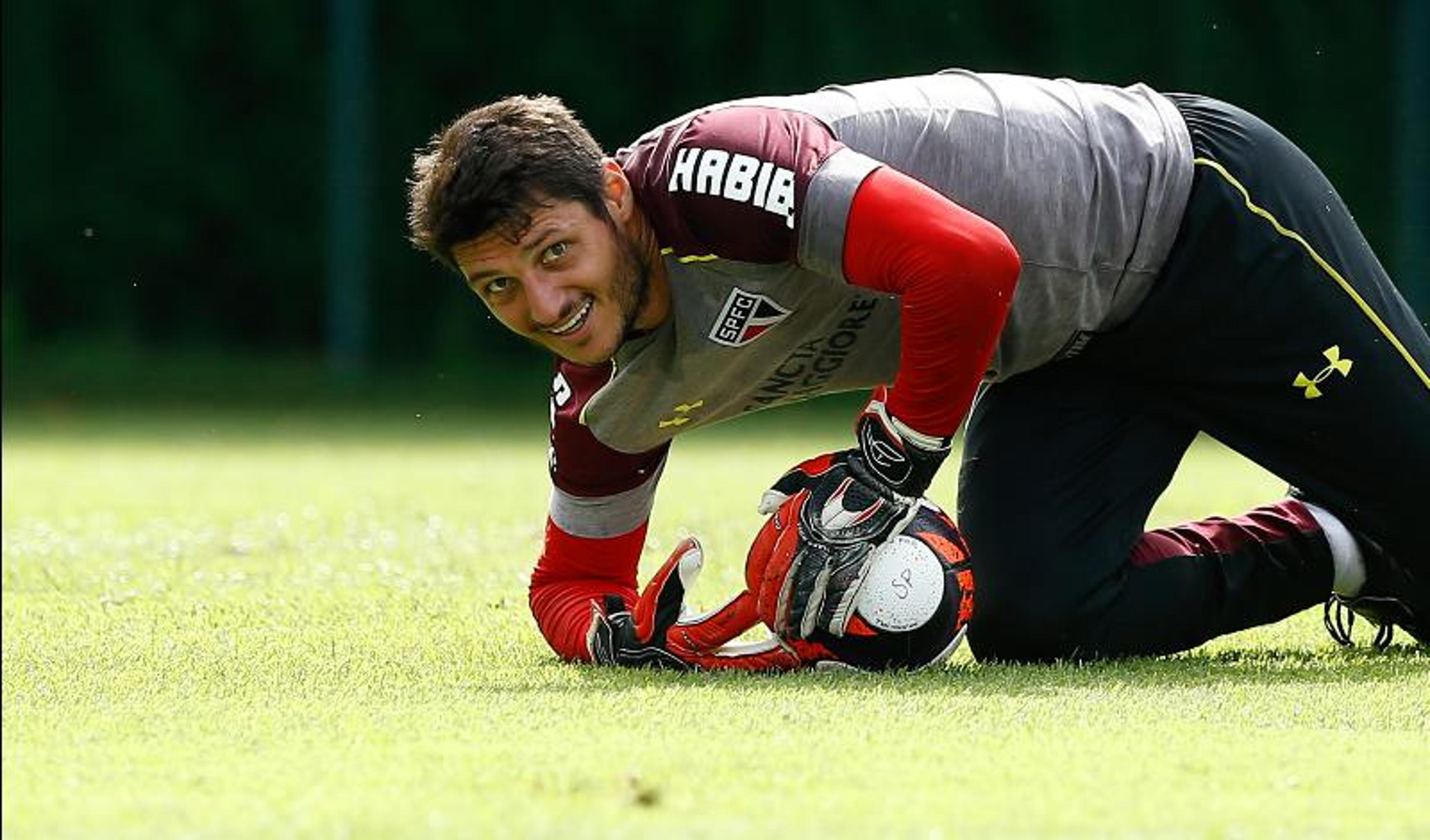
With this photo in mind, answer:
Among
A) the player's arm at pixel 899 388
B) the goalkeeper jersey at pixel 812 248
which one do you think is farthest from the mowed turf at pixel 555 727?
the goalkeeper jersey at pixel 812 248

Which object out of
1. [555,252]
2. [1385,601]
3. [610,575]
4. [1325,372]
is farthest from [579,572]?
[1385,601]

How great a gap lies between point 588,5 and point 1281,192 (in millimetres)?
9672

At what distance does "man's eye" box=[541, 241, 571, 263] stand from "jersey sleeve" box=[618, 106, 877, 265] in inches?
6.5

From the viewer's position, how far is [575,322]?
3.87 m

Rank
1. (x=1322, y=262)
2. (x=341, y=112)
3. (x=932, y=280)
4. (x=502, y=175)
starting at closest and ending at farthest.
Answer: (x=932, y=280) < (x=502, y=175) < (x=1322, y=262) < (x=341, y=112)

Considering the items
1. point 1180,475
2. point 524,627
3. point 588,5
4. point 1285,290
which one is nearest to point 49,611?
point 524,627

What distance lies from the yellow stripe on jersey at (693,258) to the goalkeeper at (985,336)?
0.01m

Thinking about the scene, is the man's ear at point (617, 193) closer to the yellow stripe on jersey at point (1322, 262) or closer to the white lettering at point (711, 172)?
the white lettering at point (711, 172)

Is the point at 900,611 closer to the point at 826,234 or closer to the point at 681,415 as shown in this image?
the point at 681,415

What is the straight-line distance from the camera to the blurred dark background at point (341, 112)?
13328 millimetres

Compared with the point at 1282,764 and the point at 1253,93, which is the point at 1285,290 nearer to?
the point at 1282,764

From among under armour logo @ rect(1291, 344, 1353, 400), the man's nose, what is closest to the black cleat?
under armour logo @ rect(1291, 344, 1353, 400)

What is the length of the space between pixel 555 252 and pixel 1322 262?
4.79 feet

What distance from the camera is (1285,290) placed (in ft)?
14.1
